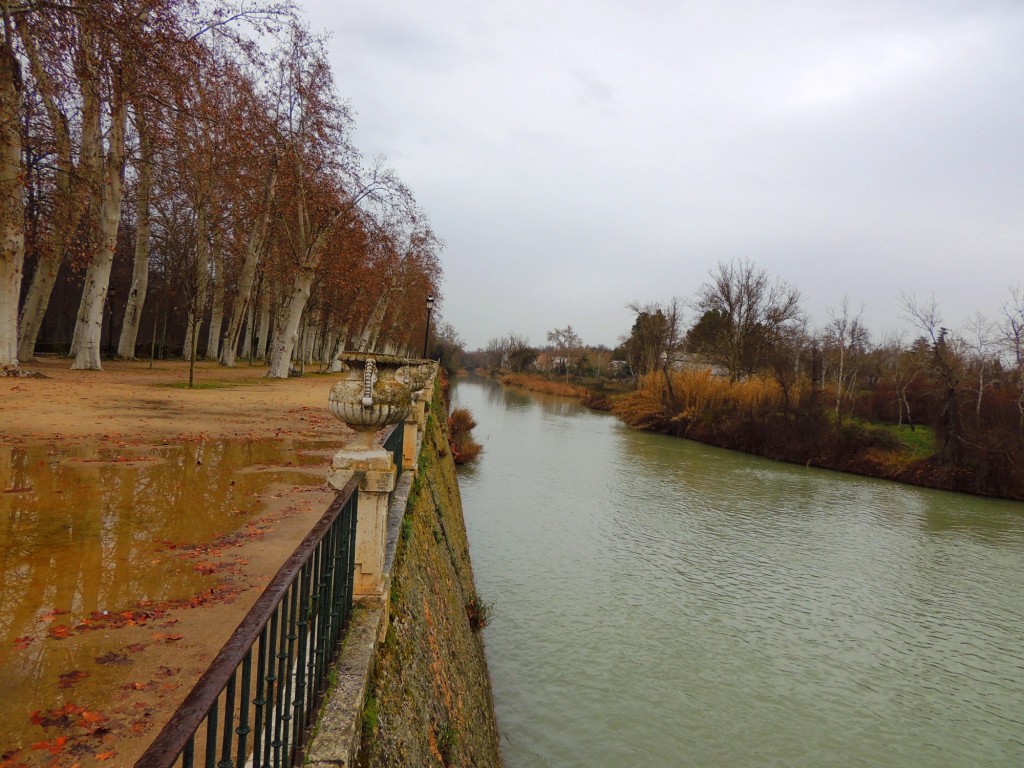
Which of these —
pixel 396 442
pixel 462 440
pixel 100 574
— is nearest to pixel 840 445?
pixel 462 440

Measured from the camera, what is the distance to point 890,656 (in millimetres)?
8648

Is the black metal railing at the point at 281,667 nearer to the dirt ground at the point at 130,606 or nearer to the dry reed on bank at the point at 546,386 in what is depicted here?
the dirt ground at the point at 130,606

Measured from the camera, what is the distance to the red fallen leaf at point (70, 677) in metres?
2.91

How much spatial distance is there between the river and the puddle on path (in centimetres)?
383

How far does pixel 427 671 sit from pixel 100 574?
95.7 inches

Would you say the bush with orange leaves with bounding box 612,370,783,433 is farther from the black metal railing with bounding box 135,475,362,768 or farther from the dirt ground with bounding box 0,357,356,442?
the black metal railing with bounding box 135,475,362,768

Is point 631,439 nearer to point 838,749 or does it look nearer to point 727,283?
point 727,283

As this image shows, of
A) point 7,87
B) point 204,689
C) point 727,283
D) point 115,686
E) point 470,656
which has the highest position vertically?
point 727,283

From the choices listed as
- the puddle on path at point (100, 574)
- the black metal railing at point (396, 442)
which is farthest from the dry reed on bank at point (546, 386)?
the puddle on path at point (100, 574)

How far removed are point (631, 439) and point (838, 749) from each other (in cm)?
2459

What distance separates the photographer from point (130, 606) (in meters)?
3.76

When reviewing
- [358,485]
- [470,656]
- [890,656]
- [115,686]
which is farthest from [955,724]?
[115,686]

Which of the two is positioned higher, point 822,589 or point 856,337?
point 856,337

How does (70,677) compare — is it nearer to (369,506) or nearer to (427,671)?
(369,506)
